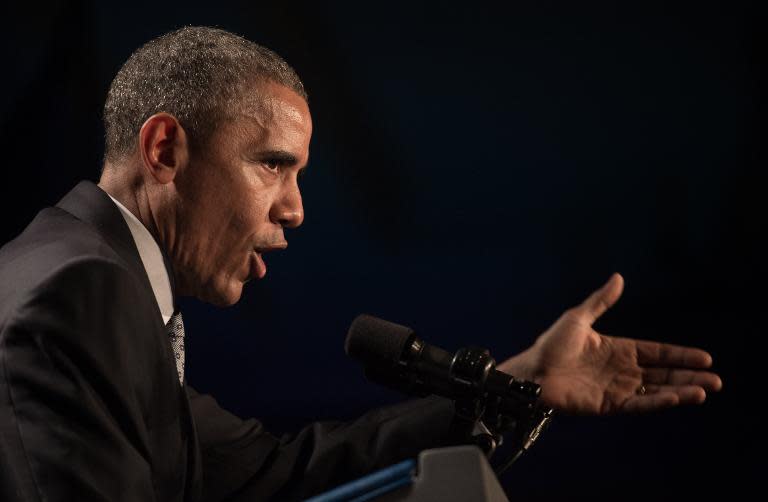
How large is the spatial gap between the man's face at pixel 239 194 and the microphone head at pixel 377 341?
421mm

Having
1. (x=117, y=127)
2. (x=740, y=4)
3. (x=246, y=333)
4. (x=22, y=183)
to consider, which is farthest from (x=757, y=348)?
(x=22, y=183)

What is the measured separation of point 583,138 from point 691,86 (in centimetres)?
32

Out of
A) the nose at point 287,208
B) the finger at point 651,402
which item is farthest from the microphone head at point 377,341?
the finger at point 651,402

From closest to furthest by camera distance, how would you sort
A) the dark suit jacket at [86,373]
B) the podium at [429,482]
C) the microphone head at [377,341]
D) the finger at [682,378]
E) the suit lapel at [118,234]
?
the podium at [429,482] → the dark suit jacket at [86,373] → the microphone head at [377,341] → the suit lapel at [118,234] → the finger at [682,378]

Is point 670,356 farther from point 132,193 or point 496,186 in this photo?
point 132,193

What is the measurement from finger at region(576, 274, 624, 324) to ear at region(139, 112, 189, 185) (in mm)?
909

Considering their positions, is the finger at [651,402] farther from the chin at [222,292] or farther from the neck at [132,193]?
the neck at [132,193]

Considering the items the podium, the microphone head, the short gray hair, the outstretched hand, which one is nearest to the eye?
the short gray hair

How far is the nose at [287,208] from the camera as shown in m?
1.65

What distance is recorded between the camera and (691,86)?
2178 millimetres

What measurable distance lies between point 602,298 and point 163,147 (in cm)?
98

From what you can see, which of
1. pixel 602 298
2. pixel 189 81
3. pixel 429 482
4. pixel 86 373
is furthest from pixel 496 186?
Answer: pixel 429 482

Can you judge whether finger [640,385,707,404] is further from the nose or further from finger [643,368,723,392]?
the nose

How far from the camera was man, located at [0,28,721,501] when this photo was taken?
105cm
